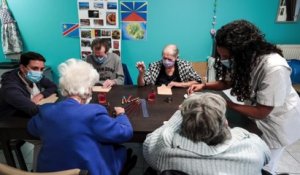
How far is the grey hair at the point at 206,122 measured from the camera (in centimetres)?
105

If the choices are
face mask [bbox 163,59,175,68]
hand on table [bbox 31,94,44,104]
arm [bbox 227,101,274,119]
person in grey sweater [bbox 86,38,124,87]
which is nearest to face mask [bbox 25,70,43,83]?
hand on table [bbox 31,94,44,104]

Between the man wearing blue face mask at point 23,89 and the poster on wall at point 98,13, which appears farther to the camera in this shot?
the poster on wall at point 98,13

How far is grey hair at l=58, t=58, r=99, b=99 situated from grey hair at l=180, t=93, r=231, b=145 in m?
0.58

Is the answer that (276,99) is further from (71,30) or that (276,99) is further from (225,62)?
(71,30)

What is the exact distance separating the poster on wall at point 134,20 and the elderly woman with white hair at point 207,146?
2.71 m

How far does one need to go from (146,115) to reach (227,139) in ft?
2.22

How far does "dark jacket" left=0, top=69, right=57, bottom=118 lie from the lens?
1.61 meters

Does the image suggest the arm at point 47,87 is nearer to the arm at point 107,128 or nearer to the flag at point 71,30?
the arm at point 107,128

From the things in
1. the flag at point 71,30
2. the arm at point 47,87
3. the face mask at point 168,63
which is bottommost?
the arm at point 47,87

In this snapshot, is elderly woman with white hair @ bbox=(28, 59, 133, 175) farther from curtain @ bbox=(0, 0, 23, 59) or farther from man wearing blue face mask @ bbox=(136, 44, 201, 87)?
curtain @ bbox=(0, 0, 23, 59)

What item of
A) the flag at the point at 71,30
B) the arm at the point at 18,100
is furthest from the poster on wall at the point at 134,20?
the arm at the point at 18,100

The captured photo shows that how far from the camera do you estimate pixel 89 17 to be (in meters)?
3.62

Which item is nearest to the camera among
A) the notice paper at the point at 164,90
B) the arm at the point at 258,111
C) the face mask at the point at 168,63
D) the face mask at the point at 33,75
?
the arm at the point at 258,111

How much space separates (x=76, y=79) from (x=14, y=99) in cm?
62
